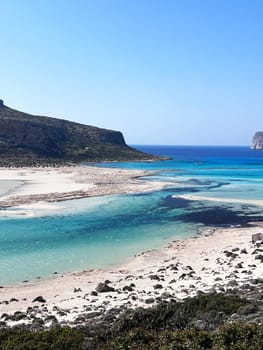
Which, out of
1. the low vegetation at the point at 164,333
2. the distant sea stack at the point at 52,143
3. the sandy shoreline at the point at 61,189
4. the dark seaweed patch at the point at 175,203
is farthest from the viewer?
the distant sea stack at the point at 52,143

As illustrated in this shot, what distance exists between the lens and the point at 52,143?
12056 cm

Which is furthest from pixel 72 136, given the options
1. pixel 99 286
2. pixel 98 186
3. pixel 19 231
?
pixel 99 286

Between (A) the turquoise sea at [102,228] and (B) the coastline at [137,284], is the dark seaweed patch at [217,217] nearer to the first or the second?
(A) the turquoise sea at [102,228]

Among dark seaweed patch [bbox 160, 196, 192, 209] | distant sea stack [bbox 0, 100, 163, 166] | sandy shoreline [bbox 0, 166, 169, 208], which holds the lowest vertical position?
dark seaweed patch [bbox 160, 196, 192, 209]

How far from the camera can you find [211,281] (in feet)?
57.8

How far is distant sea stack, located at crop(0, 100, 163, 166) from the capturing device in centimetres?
10612

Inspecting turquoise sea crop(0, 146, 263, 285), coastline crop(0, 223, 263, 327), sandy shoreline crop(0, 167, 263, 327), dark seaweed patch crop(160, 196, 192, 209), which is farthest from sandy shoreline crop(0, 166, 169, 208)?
coastline crop(0, 223, 263, 327)

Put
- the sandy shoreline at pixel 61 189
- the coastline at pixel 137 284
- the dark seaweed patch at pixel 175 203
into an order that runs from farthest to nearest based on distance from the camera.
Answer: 1. the sandy shoreline at pixel 61 189
2. the dark seaweed patch at pixel 175 203
3. the coastline at pixel 137 284

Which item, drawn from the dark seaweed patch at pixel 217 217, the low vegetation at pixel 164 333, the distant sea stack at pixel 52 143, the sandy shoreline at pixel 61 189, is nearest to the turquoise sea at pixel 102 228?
the dark seaweed patch at pixel 217 217

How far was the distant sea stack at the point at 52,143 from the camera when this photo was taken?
348 ft

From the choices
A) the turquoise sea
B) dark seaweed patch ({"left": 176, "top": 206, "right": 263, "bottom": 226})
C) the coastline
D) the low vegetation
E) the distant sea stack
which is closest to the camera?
the low vegetation

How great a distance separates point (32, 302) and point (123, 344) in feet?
25.9

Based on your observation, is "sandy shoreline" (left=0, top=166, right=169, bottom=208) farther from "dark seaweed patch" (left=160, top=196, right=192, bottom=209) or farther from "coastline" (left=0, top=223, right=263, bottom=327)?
"coastline" (left=0, top=223, right=263, bottom=327)

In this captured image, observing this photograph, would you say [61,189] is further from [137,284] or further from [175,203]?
[137,284]
